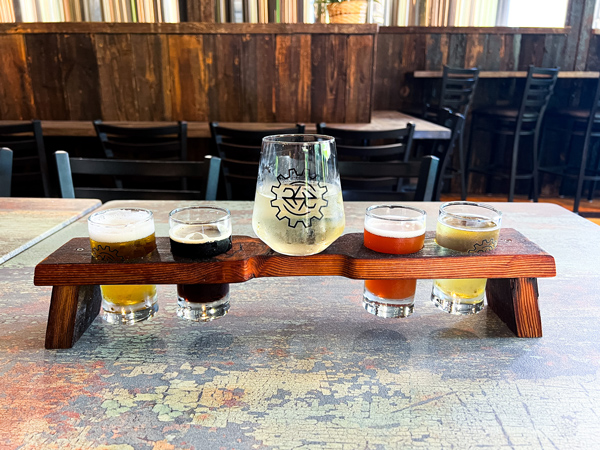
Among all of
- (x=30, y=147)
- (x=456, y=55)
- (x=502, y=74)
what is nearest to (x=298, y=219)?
(x=30, y=147)

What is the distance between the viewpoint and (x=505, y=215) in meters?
1.26

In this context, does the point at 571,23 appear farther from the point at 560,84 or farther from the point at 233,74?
the point at 233,74

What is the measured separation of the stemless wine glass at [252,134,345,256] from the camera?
64 centimetres

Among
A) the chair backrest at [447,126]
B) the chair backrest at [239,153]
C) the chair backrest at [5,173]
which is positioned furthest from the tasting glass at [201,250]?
the chair backrest at [447,126]

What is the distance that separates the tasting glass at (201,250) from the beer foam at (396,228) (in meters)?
0.22

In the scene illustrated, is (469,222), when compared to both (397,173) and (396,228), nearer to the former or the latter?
(396,228)

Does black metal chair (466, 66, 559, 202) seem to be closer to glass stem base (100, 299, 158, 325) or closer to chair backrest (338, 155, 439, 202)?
chair backrest (338, 155, 439, 202)

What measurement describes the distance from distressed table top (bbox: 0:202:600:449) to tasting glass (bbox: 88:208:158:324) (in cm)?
3

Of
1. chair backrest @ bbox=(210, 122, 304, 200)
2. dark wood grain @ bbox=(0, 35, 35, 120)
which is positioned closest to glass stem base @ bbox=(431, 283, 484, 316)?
chair backrest @ bbox=(210, 122, 304, 200)

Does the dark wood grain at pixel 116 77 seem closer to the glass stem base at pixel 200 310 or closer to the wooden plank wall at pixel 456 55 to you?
the wooden plank wall at pixel 456 55

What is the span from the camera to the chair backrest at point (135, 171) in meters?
1.48

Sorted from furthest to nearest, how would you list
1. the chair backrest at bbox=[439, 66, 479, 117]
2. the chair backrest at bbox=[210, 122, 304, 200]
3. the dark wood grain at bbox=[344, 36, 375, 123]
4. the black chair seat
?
the chair backrest at bbox=[439, 66, 479, 117]
the black chair seat
the dark wood grain at bbox=[344, 36, 375, 123]
the chair backrest at bbox=[210, 122, 304, 200]

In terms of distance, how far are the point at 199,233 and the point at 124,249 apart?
0.35 ft

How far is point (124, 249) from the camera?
2.22 ft
